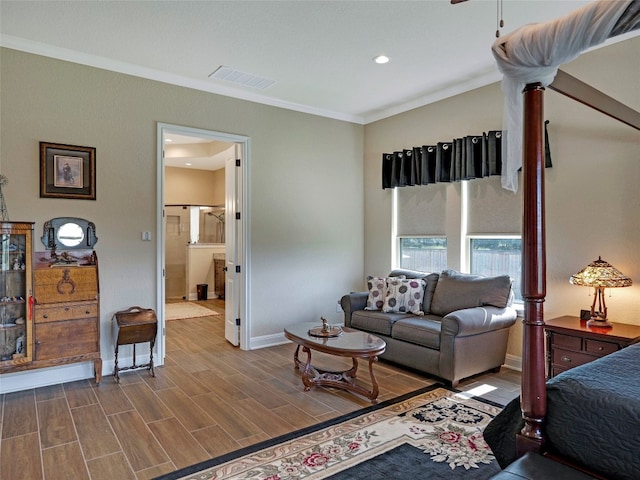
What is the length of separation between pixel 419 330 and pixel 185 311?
4716 mm

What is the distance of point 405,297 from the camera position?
426cm

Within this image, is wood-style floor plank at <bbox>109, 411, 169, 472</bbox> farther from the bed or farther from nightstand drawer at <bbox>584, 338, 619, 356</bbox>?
nightstand drawer at <bbox>584, 338, 619, 356</bbox>

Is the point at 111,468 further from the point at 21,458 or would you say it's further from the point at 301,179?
the point at 301,179

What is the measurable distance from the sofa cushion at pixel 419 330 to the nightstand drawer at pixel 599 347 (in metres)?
1.11

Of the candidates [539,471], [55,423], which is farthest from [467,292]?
[55,423]

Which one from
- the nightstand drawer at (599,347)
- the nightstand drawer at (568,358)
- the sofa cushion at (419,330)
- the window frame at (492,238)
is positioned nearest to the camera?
the nightstand drawer at (599,347)

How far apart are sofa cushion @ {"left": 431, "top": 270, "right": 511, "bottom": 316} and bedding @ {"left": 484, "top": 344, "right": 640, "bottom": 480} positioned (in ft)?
6.62

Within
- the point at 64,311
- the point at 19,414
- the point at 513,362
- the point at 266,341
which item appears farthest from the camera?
the point at 266,341

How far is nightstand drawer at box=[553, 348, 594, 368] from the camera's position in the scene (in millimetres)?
2973

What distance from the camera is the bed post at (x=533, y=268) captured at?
5.15 feet

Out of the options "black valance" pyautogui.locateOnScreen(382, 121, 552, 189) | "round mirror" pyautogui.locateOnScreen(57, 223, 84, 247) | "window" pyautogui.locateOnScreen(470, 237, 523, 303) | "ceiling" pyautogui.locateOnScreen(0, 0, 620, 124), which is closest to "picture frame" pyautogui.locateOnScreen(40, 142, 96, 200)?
"round mirror" pyautogui.locateOnScreen(57, 223, 84, 247)

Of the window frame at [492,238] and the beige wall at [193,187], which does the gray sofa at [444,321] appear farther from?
the beige wall at [193,187]

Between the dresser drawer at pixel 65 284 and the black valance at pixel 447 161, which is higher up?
the black valance at pixel 447 161

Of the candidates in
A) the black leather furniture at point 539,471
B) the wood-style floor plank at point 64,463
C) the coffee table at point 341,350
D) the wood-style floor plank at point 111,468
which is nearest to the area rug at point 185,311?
the coffee table at point 341,350
